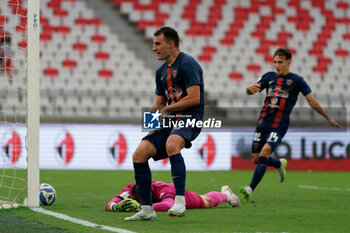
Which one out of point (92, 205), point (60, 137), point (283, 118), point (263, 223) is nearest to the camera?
point (263, 223)

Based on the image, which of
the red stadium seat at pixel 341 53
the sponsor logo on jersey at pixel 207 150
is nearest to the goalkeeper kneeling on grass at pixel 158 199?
the sponsor logo on jersey at pixel 207 150

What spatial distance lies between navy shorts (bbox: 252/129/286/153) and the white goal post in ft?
10.8

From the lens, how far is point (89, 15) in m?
20.9

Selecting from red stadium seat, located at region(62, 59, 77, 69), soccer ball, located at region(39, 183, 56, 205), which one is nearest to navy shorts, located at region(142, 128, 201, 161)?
soccer ball, located at region(39, 183, 56, 205)

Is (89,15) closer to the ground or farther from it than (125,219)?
farther from it

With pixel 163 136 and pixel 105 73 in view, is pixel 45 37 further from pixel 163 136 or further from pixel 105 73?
pixel 163 136

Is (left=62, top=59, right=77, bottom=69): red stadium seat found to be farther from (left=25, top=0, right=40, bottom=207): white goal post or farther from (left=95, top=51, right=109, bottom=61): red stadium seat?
(left=25, top=0, right=40, bottom=207): white goal post

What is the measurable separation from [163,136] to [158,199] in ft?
3.14

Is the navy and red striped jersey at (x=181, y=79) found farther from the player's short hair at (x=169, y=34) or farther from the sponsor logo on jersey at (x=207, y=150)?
the sponsor logo on jersey at (x=207, y=150)

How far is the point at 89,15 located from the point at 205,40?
12.9 ft

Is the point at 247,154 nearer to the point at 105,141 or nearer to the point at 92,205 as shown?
the point at 105,141

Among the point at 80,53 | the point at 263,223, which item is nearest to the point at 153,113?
the point at 263,223

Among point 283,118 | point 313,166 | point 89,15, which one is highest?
point 89,15

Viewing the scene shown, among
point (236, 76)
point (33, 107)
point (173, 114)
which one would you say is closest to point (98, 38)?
point (236, 76)
